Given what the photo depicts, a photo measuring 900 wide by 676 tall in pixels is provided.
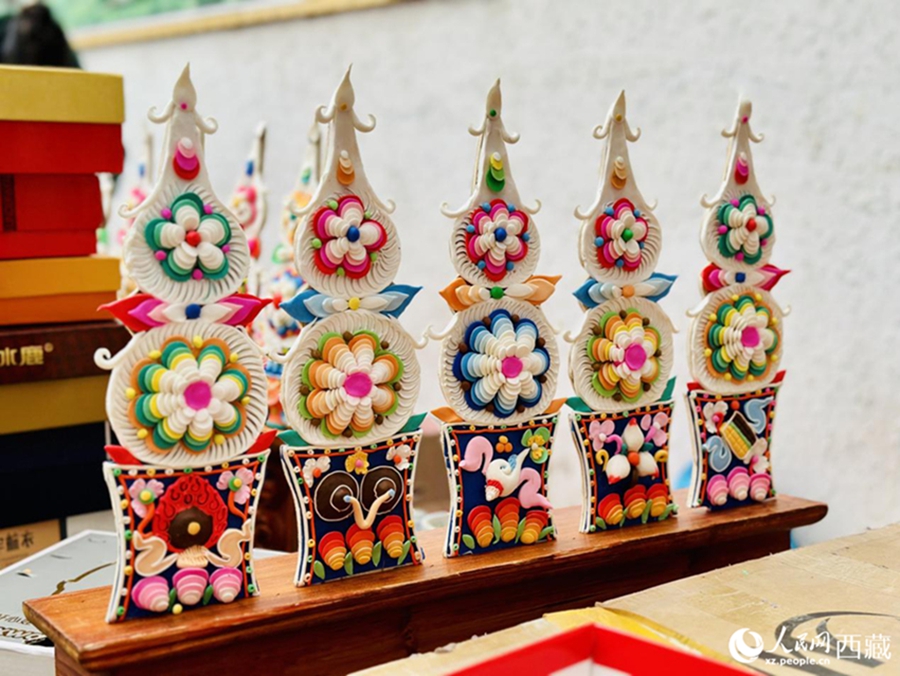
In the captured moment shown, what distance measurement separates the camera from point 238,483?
87 centimetres

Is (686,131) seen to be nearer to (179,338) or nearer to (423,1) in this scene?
(423,1)

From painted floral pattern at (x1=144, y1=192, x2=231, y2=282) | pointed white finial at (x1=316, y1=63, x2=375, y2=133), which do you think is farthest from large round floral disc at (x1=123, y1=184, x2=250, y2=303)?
pointed white finial at (x1=316, y1=63, x2=375, y2=133)

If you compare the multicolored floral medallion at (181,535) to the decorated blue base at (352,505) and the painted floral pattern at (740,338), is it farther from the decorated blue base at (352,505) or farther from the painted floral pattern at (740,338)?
the painted floral pattern at (740,338)

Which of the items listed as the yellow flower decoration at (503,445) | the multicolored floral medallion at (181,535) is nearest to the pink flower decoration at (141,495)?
the multicolored floral medallion at (181,535)

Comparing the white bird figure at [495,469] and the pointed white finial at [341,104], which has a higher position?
the pointed white finial at [341,104]

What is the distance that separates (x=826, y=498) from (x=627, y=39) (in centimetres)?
82

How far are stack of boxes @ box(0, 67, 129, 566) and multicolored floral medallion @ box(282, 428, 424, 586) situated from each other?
51cm

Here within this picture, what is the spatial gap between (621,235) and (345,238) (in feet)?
0.97

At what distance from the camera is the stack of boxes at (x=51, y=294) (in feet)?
4.05

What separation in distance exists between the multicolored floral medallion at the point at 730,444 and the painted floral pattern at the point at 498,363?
0.74 ft

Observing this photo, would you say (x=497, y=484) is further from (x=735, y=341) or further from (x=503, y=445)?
(x=735, y=341)

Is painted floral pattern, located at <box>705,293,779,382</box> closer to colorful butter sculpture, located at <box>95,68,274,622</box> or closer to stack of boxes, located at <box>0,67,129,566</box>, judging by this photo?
colorful butter sculpture, located at <box>95,68,274,622</box>

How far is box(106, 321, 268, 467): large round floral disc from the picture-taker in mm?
816

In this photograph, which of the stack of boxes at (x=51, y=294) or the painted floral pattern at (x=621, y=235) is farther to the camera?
the stack of boxes at (x=51, y=294)
